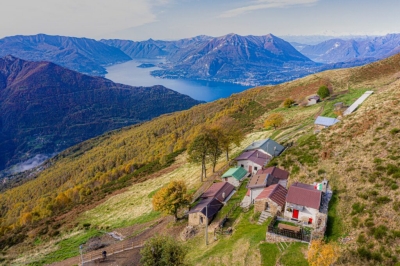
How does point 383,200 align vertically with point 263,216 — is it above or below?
above

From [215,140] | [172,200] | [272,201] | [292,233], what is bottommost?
[172,200]

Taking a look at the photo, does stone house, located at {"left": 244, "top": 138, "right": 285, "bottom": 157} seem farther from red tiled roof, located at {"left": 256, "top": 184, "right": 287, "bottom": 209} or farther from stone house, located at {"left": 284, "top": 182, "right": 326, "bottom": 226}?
stone house, located at {"left": 284, "top": 182, "right": 326, "bottom": 226}

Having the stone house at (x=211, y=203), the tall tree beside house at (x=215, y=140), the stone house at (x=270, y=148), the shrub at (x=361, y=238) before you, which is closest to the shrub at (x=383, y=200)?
the shrub at (x=361, y=238)

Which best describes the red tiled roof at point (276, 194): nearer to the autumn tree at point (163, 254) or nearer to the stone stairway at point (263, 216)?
the stone stairway at point (263, 216)

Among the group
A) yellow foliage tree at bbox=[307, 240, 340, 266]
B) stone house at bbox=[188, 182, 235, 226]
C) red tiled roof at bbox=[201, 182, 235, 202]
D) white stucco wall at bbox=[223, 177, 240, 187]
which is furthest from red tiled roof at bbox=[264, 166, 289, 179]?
yellow foliage tree at bbox=[307, 240, 340, 266]

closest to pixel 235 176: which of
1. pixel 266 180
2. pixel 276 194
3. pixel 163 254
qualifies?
pixel 266 180

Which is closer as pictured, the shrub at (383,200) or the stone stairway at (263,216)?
the shrub at (383,200)

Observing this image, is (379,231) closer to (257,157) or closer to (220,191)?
(220,191)
